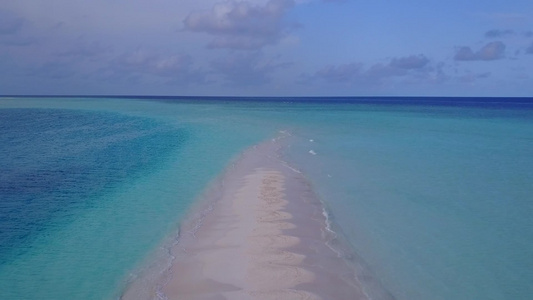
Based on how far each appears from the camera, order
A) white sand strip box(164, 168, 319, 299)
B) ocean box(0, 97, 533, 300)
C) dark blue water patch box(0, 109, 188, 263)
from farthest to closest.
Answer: dark blue water patch box(0, 109, 188, 263) → ocean box(0, 97, 533, 300) → white sand strip box(164, 168, 319, 299)

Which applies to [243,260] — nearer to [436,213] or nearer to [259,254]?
[259,254]

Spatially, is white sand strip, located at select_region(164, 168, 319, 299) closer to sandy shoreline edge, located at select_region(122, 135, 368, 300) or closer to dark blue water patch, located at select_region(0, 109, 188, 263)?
sandy shoreline edge, located at select_region(122, 135, 368, 300)

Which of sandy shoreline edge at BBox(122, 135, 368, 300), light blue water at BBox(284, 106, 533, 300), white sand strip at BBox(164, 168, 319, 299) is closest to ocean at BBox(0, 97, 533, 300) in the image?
light blue water at BBox(284, 106, 533, 300)

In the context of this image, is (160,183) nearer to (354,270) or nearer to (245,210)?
(245,210)

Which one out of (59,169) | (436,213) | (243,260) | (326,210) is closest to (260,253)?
(243,260)

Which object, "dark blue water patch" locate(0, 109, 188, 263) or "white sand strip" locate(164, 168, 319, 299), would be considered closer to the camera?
"white sand strip" locate(164, 168, 319, 299)

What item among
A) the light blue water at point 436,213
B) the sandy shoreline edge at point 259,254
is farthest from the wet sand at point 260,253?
the light blue water at point 436,213

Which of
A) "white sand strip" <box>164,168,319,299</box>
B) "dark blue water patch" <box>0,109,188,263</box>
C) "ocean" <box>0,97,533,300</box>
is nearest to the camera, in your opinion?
"white sand strip" <box>164,168,319,299</box>

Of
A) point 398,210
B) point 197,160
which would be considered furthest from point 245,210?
point 197,160
